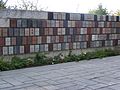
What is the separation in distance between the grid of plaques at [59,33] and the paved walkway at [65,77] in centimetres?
68

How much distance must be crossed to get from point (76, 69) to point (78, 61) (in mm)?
1011

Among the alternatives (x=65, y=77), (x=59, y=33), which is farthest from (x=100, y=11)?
(x=65, y=77)

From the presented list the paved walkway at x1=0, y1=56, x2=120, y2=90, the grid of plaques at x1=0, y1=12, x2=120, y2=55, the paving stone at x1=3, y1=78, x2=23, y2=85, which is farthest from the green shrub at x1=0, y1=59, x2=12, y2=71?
the paving stone at x1=3, y1=78, x2=23, y2=85

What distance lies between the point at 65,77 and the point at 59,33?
2020 millimetres

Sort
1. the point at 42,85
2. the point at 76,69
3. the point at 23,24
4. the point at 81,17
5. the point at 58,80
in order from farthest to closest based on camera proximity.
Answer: the point at 81,17 → the point at 23,24 → the point at 76,69 → the point at 58,80 → the point at 42,85

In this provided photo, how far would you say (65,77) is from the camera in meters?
4.72

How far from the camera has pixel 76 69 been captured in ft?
17.9

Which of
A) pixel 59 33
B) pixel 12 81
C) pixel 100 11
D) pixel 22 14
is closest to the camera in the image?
pixel 12 81

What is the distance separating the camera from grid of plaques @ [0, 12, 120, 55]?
5.72 metres

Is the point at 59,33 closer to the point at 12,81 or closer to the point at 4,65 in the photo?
the point at 4,65

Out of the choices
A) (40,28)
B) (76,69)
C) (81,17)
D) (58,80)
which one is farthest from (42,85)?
(81,17)

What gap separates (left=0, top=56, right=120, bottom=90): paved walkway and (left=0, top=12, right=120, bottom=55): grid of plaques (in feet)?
2.22

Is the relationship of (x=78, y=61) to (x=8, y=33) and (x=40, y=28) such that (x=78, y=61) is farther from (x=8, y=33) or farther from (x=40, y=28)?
(x=8, y=33)

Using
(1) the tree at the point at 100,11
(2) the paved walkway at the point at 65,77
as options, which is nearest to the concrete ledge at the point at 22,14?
(2) the paved walkway at the point at 65,77
